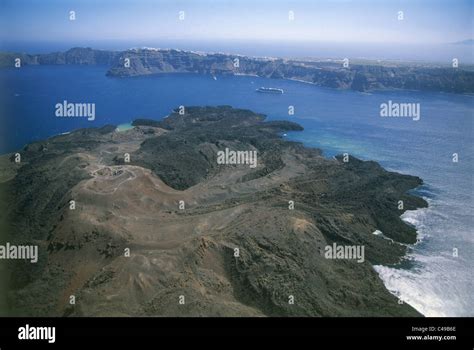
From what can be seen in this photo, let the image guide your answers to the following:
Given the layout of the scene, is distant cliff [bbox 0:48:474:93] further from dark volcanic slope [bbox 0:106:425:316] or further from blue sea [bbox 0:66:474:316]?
dark volcanic slope [bbox 0:106:425:316]

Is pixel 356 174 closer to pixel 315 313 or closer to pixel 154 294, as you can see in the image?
pixel 315 313

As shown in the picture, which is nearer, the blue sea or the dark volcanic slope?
the dark volcanic slope

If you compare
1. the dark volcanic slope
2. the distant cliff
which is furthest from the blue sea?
the distant cliff

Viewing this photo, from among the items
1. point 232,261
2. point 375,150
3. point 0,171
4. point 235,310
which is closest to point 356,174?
point 375,150

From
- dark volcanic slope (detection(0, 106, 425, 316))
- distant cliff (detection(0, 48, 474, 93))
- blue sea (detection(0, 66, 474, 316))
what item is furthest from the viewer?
distant cliff (detection(0, 48, 474, 93))

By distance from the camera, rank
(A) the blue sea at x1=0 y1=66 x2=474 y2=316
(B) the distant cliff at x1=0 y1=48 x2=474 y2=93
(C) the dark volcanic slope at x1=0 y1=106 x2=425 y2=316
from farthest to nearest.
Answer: (B) the distant cliff at x1=0 y1=48 x2=474 y2=93, (A) the blue sea at x1=0 y1=66 x2=474 y2=316, (C) the dark volcanic slope at x1=0 y1=106 x2=425 y2=316

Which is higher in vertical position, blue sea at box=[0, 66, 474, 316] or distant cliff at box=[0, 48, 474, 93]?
distant cliff at box=[0, 48, 474, 93]

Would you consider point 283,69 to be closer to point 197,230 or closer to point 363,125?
point 363,125

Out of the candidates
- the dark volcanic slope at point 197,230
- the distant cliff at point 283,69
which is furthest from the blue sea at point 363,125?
the distant cliff at point 283,69
